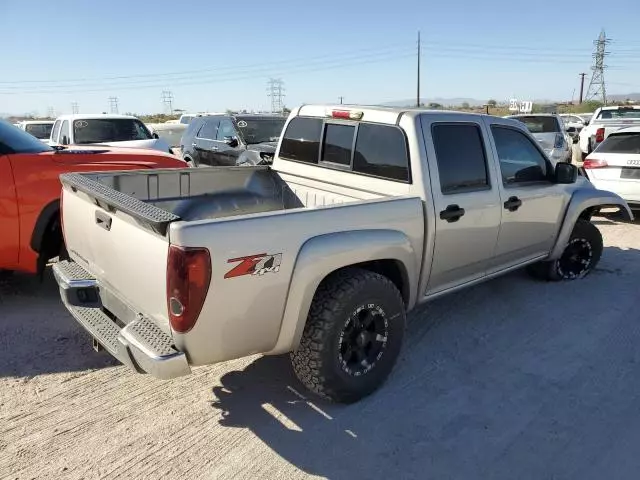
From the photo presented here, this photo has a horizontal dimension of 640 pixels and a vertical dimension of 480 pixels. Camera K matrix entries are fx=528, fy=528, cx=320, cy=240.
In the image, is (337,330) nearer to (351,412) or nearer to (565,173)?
(351,412)

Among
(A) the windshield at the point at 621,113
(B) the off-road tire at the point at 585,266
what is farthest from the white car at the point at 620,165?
(A) the windshield at the point at 621,113

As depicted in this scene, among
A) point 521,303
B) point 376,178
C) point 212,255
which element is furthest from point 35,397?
point 521,303

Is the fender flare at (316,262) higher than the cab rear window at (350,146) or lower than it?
lower

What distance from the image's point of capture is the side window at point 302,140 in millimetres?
4582

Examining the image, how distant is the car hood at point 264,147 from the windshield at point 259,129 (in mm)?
227

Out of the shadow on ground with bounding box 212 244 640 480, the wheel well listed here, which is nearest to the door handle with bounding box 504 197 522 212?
the shadow on ground with bounding box 212 244 640 480

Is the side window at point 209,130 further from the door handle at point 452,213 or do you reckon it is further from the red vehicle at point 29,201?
the door handle at point 452,213

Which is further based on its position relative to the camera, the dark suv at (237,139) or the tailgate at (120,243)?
the dark suv at (237,139)

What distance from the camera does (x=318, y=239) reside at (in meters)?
2.97

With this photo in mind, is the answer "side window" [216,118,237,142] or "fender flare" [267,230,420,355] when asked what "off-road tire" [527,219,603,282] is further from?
"side window" [216,118,237,142]

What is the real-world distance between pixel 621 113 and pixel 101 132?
14488 mm

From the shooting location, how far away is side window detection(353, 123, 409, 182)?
380 centimetres

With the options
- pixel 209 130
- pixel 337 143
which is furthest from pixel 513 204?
pixel 209 130

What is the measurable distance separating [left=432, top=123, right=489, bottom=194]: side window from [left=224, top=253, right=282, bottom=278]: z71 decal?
5.20 ft
